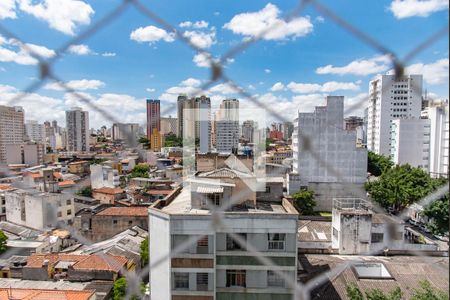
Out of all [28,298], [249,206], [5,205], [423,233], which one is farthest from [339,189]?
[5,205]

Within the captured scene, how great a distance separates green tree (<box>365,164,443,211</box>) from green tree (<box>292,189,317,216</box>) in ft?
4.27

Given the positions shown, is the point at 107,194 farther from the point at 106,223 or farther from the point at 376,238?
the point at 376,238

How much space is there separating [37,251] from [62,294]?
2533mm

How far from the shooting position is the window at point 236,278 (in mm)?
2492

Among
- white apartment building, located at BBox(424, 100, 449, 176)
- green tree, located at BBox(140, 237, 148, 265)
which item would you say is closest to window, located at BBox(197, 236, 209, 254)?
white apartment building, located at BBox(424, 100, 449, 176)

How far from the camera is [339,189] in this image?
24.9ft

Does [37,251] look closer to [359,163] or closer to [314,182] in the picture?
[314,182]

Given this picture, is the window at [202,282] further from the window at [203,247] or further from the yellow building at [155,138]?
the yellow building at [155,138]

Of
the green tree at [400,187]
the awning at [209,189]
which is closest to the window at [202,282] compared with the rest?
the awning at [209,189]

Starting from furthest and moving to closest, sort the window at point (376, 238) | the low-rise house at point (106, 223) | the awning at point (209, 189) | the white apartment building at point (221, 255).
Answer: the low-rise house at point (106, 223) → the window at point (376, 238) → the awning at point (209, 189) → the white apartment building at point (221, 255)

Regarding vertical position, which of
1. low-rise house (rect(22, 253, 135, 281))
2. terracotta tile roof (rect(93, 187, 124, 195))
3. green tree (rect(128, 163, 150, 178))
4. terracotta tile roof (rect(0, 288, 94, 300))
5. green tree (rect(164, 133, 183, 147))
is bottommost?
low-rise house (rect(22, 253, 135, 281))

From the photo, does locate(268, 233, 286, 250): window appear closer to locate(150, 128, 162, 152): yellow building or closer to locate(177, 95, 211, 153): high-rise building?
locate(177, 95, 211, 153): high-rise building

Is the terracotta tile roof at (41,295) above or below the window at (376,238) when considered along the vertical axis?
below

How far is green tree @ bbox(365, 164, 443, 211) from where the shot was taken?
6.35 m
